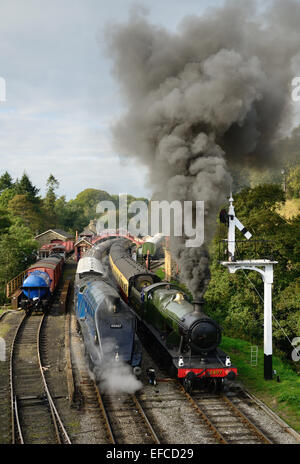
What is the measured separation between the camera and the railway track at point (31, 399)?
813cm

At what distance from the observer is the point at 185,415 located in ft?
30.5

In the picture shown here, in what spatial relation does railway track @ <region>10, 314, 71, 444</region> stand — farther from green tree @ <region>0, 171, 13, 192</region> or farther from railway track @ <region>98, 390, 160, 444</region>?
green tree @ <region>0, 171, 13, 192</region>

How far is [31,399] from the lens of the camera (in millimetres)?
10000

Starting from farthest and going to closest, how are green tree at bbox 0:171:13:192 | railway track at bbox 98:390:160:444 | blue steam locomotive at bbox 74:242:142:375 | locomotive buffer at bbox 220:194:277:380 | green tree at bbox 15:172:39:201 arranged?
green tree at bbox 0:171:13:192 < green tree at bbox 15:172:39:201 < locomotive buffer at bbox 220:194:277:380 < blue steam locomotive at bbox 74:242:142:375 < railway track at bbox 98:390:160:444

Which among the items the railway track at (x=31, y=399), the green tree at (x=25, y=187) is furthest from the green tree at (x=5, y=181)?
the railway track at (x=31, y=399)

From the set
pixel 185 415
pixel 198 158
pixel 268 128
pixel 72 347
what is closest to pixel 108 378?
pixel 185 415

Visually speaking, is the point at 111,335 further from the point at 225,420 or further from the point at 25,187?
the point at 25,187

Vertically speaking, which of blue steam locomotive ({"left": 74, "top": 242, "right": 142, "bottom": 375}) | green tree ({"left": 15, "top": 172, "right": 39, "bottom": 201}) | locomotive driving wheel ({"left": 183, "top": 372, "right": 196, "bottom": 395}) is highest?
green tree ({"left": 15, "top": 172, "right": 39, "bottom": 201})

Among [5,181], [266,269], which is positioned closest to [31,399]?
[266,269]

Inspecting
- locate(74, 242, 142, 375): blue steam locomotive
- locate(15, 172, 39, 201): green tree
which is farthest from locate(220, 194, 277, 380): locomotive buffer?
locate(15, 172, 39, 201): green tree

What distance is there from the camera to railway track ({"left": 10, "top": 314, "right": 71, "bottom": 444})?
8133 millimetres

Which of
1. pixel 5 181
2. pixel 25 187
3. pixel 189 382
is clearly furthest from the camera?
pixel 5 181

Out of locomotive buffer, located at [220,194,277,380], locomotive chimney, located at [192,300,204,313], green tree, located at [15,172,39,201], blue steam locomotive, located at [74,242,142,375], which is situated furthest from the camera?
green tree, located at [15,172,39,201]

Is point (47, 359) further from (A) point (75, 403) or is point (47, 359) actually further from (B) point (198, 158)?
(B) point (198, 158)
